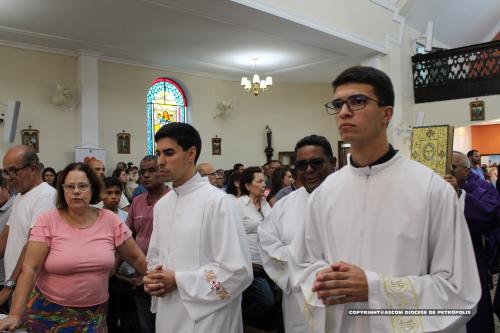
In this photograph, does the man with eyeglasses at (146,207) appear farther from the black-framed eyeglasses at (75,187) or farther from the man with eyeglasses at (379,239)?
the man with eyeglasses at (379,239)

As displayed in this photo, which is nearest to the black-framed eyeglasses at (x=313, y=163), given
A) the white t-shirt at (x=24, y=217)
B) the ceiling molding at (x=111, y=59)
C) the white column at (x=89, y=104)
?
the white t-shirt at (x=24, y=217)

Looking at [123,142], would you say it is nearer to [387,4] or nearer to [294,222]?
[387,4]

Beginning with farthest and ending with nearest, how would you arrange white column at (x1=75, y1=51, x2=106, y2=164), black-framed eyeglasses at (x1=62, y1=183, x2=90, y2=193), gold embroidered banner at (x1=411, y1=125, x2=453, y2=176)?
white column at (x1=75, y1=51, x2=106, y2=164) → gold embroidered banner at (x1=411, y1=125, x2=453, y2=176) → black-framed eyeglasses at (x1=62, y1=183, x2=90, y2=193)

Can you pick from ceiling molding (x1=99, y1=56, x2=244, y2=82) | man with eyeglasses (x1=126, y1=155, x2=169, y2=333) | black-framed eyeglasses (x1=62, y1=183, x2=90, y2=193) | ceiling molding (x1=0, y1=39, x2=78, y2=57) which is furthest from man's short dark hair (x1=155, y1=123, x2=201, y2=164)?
ceiling molding (x1=99, y1=56, x2=244, y2=82)

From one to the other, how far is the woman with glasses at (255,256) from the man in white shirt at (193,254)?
86 centimetres

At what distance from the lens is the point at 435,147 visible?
305 cm

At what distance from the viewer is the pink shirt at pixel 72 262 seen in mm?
2523

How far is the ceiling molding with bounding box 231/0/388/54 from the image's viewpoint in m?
7.03

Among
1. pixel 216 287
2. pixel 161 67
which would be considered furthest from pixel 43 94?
pixel 216 287

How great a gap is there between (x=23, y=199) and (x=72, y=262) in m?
0.88

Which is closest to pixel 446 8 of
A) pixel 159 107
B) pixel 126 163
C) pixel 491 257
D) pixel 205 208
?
pixel 159 107

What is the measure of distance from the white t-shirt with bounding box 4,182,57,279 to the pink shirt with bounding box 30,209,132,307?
422 mm

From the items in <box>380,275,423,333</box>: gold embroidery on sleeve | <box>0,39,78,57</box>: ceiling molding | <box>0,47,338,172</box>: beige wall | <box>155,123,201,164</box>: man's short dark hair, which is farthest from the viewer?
<box>0,47,338,172</box>: beige wall

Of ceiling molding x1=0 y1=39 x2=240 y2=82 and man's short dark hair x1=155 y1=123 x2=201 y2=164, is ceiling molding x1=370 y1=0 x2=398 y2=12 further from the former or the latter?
man's short dark hair x1=155 y1=123 x2=201 y2=164
